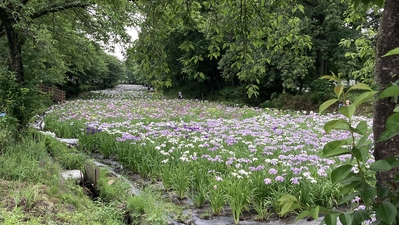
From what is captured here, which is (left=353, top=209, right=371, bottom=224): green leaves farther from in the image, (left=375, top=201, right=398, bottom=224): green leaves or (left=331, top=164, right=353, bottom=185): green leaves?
(left=331, top=164, right=353, bottom=185): green leaves

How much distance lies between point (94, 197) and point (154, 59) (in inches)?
111

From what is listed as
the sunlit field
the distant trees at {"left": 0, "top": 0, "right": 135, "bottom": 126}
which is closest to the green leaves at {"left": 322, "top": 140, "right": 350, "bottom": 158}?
the sunlit field

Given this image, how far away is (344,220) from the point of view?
982mm

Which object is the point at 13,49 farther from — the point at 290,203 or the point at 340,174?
the point at 340,174

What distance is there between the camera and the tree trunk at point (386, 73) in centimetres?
114

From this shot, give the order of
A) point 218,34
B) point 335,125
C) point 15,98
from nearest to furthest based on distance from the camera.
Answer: point 335,125, point 218,34, point 15,98

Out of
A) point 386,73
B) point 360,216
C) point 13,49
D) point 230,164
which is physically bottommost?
point 230,164

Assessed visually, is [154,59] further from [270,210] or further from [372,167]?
[270,210]

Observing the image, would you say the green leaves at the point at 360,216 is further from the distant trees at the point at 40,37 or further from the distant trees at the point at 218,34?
the distant trees at the point at 40,37

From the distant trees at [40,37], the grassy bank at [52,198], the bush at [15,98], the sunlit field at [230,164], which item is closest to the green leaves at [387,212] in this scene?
the sunlit field at [230,164]

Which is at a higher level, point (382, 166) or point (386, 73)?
point (386, 73)

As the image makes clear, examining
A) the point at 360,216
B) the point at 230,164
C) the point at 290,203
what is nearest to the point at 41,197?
the point at 230,164

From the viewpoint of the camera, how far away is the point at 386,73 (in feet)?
3.78

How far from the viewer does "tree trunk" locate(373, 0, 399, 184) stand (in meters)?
1.14
